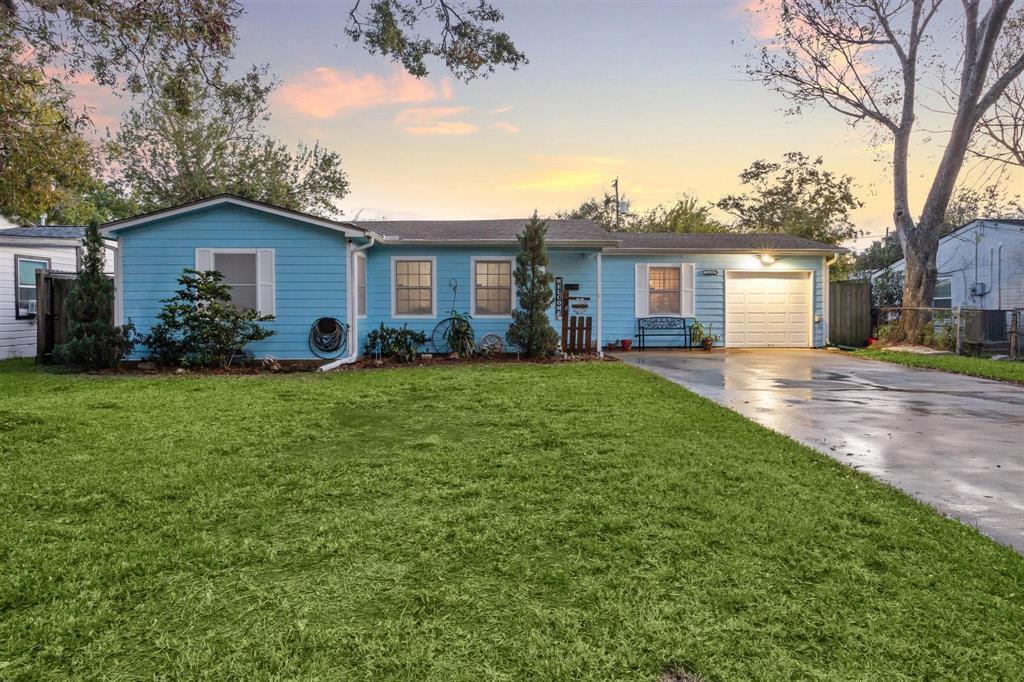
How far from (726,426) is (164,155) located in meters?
26.4

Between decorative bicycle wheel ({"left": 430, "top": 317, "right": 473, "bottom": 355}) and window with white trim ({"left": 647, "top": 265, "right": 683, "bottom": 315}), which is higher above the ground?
window with white trim ({"left": 647, "top": 265, "right": 683, "bottom": 315})

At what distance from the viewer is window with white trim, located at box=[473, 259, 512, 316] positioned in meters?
12.5

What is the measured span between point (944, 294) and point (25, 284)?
91.0 ft

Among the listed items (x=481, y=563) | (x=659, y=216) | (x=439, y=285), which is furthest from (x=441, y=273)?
(x=659, y=216)

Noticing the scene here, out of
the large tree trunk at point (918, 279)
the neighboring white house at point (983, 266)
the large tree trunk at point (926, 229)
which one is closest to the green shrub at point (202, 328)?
the large tree trunk at point (918, 279)

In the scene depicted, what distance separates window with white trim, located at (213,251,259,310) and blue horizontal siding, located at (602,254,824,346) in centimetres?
791

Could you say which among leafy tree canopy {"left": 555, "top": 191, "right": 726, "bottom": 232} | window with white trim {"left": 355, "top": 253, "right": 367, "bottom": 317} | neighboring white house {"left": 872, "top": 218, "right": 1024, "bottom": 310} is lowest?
window with white trim {"left": 355, "top": 253, "right": 367, "bottom": 317}

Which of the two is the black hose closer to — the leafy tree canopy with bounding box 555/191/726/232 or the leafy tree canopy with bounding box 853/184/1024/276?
the leafy tree canopy with bounding box 555/191/726/232

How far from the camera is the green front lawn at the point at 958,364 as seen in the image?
30.6 ft

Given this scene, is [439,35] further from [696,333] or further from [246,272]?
[696,333]

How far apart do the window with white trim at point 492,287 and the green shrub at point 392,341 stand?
4.72 ft

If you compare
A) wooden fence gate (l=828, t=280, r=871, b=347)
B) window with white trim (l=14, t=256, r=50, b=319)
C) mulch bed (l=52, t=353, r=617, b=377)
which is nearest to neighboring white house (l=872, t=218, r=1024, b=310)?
wooden fence gate (l=828, t=280, r=871, b=347)

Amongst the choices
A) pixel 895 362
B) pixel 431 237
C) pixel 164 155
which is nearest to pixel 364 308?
pixel 431 237

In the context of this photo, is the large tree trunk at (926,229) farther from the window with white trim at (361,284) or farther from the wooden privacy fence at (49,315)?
the wooden privacy fence at (49,315)
